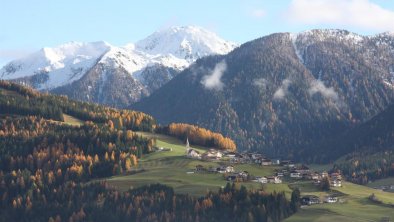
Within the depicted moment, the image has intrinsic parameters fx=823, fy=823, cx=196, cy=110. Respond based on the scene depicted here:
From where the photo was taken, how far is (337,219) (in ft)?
631

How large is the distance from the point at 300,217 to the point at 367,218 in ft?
52.3

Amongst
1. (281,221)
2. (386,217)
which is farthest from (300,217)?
(386,217)

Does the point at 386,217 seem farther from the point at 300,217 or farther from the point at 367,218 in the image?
the point at 300,217

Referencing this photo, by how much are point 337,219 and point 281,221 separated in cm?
1427

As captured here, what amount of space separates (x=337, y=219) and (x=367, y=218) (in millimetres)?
8642

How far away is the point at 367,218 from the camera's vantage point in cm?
19600

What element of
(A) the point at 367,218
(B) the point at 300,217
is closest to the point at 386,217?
(A) the point at 367,218

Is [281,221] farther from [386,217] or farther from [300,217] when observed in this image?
[386,217]

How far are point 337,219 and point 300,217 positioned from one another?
10836mm

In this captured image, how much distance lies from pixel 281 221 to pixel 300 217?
4.80 meters

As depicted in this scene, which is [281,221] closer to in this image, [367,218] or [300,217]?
[300,217]

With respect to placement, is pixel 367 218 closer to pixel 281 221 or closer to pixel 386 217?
pixel 386 217

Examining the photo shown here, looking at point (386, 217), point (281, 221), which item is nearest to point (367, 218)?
point (386, 217)
